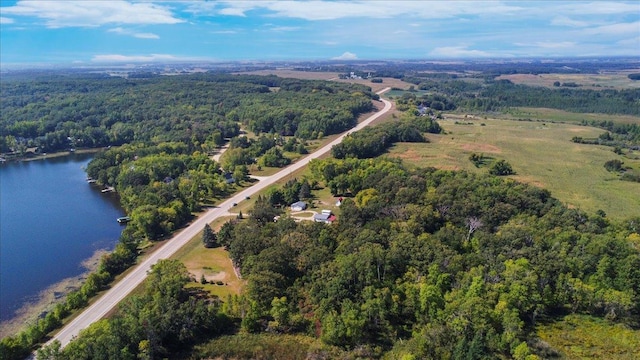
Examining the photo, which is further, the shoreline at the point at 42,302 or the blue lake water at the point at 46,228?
the blue lake water at the point at 46,228

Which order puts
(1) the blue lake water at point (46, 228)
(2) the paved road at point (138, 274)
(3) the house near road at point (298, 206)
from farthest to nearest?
(3) the house near road at point (298, 206), (1) the blue lake water at point (46, 228), (2) the paved road at point (138, 274)

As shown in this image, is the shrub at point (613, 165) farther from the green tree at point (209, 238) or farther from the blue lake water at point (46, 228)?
the blue lake water at point (46, 228)

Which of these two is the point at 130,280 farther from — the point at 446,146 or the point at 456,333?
the point at 446,146

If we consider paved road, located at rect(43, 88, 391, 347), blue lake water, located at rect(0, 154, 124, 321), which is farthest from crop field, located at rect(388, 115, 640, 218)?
blue lake water, located at rect(0, 154, 124, 321)

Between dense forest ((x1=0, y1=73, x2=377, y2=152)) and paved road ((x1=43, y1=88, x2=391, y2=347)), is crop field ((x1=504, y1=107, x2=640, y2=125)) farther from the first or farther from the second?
paved road ((x1=43, y1=88, x2=391, y2=347))

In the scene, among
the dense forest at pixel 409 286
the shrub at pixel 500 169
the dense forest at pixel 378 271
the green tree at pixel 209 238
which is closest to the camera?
the dense forest at pixel 409 286

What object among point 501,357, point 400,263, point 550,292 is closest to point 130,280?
point 400,263

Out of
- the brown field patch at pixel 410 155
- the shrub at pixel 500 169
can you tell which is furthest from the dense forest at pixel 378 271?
the shrub at pixel 500 169

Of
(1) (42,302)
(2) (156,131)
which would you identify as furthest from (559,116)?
(1) (42,302)
